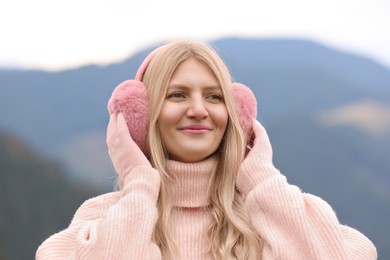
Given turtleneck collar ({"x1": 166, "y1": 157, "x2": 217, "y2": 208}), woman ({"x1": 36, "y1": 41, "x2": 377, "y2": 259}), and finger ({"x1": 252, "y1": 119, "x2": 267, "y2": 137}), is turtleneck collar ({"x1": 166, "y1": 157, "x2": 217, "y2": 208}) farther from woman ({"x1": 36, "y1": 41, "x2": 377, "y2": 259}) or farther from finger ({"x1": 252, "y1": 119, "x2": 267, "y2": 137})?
finger ({"x1": 252, "y1": 119, "x2": 267, "y2": 137})

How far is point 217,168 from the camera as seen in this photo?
2551 mm

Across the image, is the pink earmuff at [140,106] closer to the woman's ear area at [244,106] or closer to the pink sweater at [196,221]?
the woman's ear area at [244,106]

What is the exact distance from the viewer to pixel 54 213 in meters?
5.64

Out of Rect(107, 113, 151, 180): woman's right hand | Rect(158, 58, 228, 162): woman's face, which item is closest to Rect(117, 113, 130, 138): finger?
Rect(107, 113, 151, 180): woman's right hand

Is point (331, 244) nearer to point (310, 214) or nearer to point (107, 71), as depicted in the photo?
point (310, 214)

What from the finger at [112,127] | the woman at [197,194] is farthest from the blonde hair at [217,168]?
the finger at [112,127]

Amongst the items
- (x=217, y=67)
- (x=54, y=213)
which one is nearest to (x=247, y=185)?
(x=217, y=67)

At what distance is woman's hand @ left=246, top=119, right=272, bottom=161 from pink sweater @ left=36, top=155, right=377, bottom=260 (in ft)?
0.10

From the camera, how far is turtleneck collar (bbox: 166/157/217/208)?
2508 millimetres

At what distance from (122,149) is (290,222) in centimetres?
51

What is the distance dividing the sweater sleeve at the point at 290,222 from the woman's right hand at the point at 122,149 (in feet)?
0.94

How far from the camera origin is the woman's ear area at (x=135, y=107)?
2.52 metres

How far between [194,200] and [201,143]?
0.16 m

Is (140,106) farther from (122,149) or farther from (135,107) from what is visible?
(122,149)
